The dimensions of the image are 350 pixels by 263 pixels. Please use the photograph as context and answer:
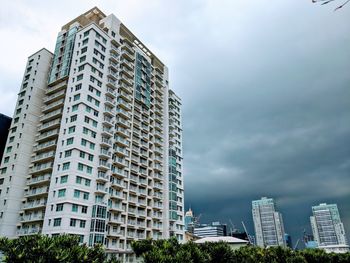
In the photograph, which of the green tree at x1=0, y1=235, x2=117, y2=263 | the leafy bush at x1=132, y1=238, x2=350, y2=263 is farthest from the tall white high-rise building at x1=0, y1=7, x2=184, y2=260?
the green tree at x1=0, y1=235, x2=117, y2=263

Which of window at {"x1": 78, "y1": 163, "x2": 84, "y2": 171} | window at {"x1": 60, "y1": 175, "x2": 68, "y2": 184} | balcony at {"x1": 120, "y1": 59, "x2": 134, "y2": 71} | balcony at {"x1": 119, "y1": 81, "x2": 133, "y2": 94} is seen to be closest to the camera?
window at {"x1": 60, "y1": 175, "x2": 68, "y2": 184}

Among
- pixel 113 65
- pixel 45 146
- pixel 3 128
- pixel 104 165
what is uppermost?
pixel 113 65

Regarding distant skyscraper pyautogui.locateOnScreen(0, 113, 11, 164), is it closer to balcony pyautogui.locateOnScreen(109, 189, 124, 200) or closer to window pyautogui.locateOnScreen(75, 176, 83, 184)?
window pyautogui.locateOnScreen(75, 176, 83, 184)

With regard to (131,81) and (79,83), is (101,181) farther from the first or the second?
(131,81)

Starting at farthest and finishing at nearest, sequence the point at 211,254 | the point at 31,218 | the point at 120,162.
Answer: the point at 120,162
the point at 31,218
the point at 211,254

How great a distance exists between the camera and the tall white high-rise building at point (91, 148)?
2431 inches

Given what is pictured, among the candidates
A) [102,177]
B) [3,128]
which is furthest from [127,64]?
[3,128]

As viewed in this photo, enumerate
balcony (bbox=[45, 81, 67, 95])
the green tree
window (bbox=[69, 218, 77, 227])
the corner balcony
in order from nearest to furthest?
the green tree → window (bbox=[69, 218, 77, 227]) → the corner balcony → balcony (bbox=[45, 81, 67, 95])

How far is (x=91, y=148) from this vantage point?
6712 centimetres

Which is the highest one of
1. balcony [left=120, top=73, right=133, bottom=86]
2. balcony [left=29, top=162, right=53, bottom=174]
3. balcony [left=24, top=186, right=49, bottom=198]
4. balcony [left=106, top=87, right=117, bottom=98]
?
balcony [left=120, top=73, right=133, bottom=86]

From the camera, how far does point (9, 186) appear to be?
6606 cm

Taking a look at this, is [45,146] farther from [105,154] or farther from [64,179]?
[105,154]

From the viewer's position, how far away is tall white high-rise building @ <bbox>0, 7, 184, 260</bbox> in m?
61.8

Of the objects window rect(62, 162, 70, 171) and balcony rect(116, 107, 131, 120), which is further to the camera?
balcony rect(116, 107, 131, 120)
